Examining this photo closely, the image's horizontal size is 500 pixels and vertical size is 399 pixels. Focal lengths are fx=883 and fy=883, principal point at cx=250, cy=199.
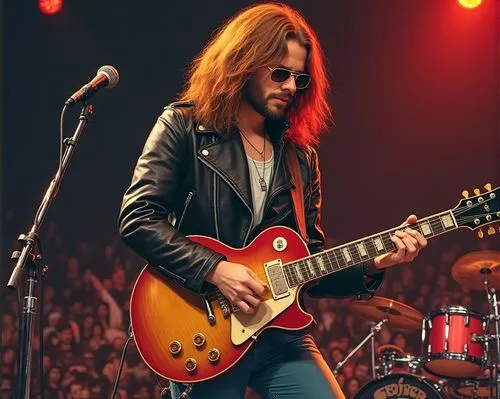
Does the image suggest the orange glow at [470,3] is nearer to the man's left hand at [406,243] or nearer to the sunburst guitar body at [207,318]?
the man's left hand at [406,243]

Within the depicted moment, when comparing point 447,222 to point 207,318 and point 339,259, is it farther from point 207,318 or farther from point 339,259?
point 207,318

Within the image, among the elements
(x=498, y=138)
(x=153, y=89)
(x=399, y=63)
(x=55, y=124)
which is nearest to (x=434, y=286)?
(x=498, y=138)

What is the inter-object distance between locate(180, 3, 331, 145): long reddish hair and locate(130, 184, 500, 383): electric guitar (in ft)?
1.52

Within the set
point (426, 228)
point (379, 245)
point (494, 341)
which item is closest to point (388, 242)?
point (379, 245)

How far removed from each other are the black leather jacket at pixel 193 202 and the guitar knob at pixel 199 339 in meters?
0.14

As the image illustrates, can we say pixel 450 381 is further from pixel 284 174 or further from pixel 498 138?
pixel 284 174

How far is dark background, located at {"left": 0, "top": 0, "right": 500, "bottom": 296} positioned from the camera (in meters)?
7.31

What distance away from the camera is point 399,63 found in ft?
25.0

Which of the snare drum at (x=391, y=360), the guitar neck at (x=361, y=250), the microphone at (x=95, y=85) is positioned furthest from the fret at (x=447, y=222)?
the snare drum at (x=391, y=360)

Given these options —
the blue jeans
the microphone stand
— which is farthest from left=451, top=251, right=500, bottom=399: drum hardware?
the microphone stand

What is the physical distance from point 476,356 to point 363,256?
119 inches

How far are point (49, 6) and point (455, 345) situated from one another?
13.9 ft

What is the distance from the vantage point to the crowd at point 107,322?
7.04 m

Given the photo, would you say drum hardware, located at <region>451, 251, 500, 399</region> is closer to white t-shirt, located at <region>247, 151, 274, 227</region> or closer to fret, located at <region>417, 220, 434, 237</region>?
fret, located at <region>417, 220, 434, 237</region>
